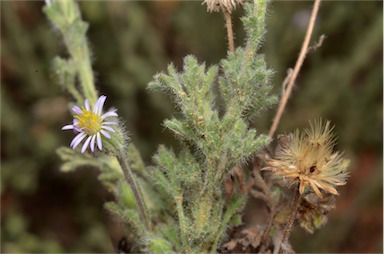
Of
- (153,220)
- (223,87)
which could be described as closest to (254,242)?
(153,220)

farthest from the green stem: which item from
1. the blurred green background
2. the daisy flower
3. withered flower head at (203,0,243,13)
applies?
the blurred green background

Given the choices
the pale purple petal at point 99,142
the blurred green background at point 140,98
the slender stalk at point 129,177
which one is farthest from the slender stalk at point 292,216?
the blurred green background at point 140,98

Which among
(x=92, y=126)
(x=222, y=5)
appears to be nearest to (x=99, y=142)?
(x=92, y=126)

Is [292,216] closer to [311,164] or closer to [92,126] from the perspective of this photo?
[311,164]

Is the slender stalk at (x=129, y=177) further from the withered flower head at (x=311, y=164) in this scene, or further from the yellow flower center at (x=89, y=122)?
the withered flower head at (x=311, y=164)

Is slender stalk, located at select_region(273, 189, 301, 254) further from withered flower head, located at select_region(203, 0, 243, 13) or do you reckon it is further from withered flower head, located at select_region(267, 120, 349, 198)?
withered flower head, located at select_region(203, 0, 243, 13)

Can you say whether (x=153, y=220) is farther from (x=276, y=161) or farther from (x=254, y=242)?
(x=276, y=161)
